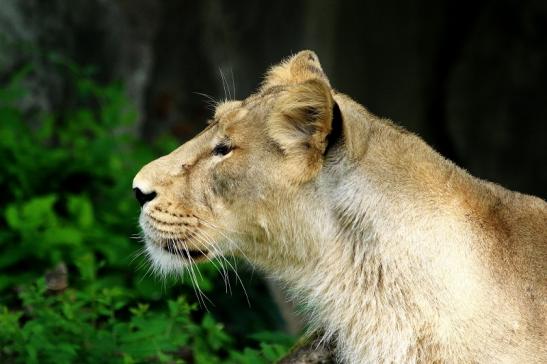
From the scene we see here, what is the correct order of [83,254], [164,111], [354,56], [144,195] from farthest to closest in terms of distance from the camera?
[354,56]
[164,111]
[83,254]
[144,195]

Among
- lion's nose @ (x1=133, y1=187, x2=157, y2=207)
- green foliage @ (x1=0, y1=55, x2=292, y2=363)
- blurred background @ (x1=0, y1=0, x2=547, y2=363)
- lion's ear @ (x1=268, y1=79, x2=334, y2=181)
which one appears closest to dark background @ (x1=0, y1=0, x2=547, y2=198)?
blurred background @ (x1=0, y1=0, x2=547, y2=363)

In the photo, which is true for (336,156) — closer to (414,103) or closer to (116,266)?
(116,266)

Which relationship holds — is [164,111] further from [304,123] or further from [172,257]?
[304,123]

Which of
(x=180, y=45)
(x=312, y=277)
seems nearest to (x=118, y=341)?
(x=312, y=277)

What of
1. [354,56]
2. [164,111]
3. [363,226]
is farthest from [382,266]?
[354,56]

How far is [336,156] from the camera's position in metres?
3.75

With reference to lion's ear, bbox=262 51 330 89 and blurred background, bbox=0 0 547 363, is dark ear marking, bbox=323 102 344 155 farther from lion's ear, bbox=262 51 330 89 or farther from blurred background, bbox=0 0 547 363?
blurred background, bbox=0 0 547 363

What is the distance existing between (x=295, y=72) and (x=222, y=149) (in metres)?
0.57

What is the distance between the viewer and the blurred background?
15.3 ft

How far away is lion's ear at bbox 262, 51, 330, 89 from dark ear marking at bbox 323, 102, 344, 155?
0.62 m

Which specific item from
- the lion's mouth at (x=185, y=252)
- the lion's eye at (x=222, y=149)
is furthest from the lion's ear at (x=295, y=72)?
the lion's mouth at (x=185, y=252)

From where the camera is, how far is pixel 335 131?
372 centimetres

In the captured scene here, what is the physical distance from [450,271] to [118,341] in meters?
1.49

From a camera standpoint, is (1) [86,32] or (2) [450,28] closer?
(1) [86,32]
